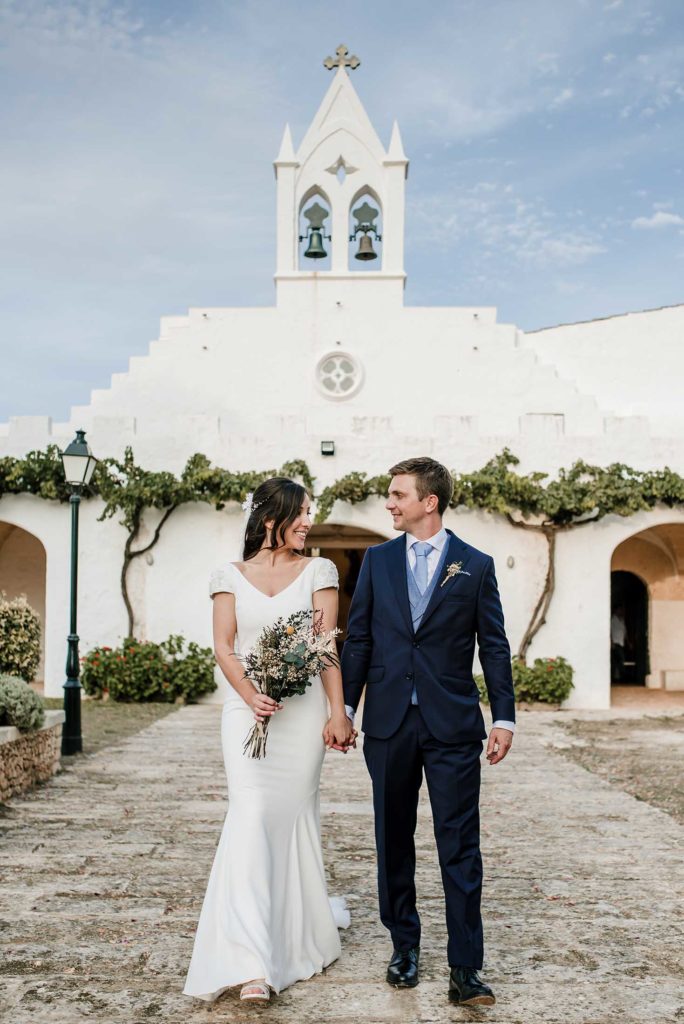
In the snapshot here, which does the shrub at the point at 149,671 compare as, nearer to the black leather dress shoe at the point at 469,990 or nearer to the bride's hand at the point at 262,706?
the bride's hand at the point at 262,706

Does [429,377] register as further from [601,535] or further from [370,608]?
[370,608]

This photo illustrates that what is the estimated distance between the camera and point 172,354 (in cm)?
2045

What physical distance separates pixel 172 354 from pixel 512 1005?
58.7ft

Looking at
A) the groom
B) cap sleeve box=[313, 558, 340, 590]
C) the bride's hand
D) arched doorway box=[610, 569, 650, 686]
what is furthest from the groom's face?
arched doorway box=[610, 569, 650, 686]

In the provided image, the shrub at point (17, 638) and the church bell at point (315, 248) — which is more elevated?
the church bell at point (315, 248)

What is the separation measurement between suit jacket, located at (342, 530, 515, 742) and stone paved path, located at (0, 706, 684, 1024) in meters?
1.01

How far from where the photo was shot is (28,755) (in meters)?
7.95

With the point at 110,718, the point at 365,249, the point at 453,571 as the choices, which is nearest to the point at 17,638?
the point at 110,718

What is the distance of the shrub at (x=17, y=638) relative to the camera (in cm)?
860

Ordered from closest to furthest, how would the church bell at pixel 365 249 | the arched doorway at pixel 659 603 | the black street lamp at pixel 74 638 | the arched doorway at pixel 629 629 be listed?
the black street lamp at pixel 74 638 < the arched doorway at pixel 659 603 < the arched doorway at pixel 629 629 < the church bell at pixel 365 249

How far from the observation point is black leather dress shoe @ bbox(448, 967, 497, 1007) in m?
3.68

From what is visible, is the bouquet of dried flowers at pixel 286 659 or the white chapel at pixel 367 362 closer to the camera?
the bouquet of dried flowers at pixel 286 659

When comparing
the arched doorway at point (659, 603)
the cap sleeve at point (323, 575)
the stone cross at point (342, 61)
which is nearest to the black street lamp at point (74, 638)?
the cap sleeve at point (323, 575)

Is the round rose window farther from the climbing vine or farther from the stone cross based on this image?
the stone cross
